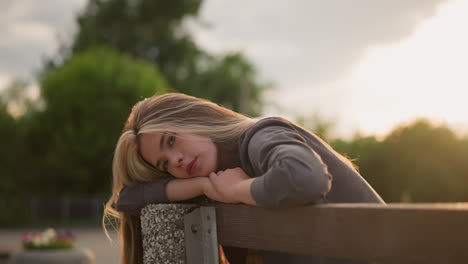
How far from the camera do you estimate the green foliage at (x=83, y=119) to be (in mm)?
34312

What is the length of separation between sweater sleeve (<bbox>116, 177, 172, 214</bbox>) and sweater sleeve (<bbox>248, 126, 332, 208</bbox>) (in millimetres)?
661

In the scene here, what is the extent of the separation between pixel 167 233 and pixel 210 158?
45 centimetres

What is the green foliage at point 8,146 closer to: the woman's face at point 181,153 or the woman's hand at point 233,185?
the woman's face at point 181,153

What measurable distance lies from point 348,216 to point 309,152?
0.49 meters

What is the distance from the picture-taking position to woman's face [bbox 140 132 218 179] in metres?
2.93

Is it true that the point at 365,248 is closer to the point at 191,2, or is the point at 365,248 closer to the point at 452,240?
the point at 452,240

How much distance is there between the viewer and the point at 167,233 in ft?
8.63

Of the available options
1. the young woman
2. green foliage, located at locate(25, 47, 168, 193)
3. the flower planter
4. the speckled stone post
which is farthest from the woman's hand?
green foliage, located at locate(25, 47, 168, 193)

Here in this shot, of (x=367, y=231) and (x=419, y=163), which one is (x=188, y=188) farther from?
(x=419, y=163)

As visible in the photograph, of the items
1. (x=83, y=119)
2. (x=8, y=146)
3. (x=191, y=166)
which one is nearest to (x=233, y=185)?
(x=191, y=166)

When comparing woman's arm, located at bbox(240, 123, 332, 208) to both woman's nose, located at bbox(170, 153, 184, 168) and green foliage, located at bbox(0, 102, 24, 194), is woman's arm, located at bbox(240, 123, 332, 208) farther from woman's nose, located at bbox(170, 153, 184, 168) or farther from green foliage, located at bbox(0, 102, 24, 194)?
green foliage, located at bbox(0, 102, 24, 194)

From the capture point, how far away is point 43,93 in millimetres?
37219

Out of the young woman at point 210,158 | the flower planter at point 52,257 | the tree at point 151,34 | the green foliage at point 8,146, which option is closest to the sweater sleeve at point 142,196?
the young woman at point 210,158

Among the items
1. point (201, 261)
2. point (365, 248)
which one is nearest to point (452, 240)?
point (365, 248)
